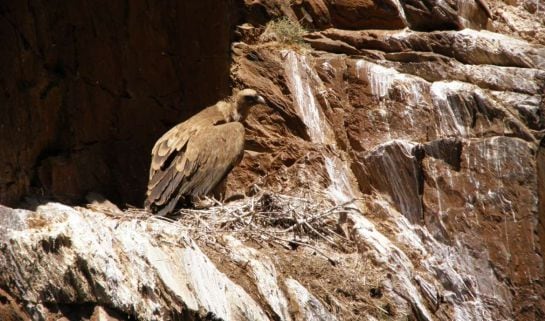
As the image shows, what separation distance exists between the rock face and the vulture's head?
1.60ft

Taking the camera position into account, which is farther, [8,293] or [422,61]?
[422,61]

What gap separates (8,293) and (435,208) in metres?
4.98

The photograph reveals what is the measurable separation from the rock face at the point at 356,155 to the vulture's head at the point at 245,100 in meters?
0.49

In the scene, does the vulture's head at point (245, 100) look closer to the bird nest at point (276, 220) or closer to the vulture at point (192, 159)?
the vulture at point (192, 159)

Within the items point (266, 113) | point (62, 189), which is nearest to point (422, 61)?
point (266, 113)

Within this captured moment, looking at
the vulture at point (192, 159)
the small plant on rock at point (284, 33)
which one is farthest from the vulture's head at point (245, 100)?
the small plant on rock at point (284, 33)

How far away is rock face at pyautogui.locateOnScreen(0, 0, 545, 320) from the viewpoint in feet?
31.6

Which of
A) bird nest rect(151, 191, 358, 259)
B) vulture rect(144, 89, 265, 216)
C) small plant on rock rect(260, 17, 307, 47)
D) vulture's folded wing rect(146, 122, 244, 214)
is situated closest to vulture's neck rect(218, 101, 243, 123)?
vulture rect(144, 89, 265, 216)

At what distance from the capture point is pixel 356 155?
474 inches

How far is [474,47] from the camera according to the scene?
41.7 ft

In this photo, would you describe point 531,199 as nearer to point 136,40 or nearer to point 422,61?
point 422,61

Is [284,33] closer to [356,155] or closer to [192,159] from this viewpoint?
[356,155]

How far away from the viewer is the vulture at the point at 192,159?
1089 cm

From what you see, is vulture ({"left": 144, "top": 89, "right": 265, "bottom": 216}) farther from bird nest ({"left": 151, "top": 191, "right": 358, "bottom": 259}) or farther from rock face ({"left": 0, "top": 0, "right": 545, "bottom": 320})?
rock face ({"left": 0, "top": 0, "right": 545, "bottom": 320})
